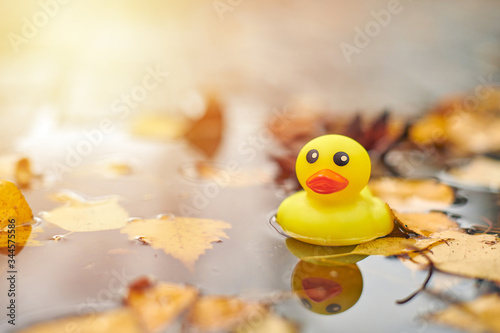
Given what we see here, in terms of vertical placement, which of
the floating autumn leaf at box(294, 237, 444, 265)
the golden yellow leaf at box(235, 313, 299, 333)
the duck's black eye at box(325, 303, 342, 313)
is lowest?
the golden yellow leaf at box(235, 313, 299, 333)

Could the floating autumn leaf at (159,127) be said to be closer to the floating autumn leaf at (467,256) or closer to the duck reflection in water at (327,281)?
the duck reflection in water at (327,281)

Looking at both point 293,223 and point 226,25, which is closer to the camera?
point 293,223

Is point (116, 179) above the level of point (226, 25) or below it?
below

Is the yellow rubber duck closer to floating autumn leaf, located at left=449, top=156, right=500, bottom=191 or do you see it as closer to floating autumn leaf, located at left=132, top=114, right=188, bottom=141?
floating autumn leaf, located at left=449, top=156, right=500, bottom=191

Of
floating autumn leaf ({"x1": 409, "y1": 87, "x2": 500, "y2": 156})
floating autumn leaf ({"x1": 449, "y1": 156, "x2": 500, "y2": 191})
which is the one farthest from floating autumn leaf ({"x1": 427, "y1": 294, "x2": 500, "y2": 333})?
floating autumn leaf ({"x1": 409, "y1": 87, "x2": 500, "y2": 156})

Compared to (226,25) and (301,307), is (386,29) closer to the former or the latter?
(226,25)

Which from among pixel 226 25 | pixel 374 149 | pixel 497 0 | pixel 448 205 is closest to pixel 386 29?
pixel 497 0

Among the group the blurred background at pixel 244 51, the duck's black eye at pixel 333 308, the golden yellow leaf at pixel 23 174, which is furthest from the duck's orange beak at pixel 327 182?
the blurred background at pixel 244 51
